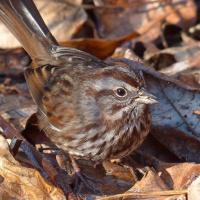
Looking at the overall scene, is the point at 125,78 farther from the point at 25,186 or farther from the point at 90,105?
the point at 25,186

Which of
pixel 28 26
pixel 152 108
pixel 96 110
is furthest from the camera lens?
pixel 28 26

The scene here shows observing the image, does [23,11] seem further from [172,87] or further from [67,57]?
[172,87]

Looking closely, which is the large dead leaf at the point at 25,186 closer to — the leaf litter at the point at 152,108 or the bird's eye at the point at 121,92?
the leaf litter at the point at 152,108

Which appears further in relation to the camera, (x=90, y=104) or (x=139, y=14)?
(x=139, y=14)

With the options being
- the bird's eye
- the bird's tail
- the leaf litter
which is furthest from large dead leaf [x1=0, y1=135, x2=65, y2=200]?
the bird's tail

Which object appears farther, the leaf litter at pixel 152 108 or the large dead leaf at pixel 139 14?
the large dead leaf at pixel 139 14

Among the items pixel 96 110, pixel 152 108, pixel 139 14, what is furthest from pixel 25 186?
pixel 139 14

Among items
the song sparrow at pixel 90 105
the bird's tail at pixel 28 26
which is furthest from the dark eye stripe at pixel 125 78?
the bird's tail at pixel 28 26

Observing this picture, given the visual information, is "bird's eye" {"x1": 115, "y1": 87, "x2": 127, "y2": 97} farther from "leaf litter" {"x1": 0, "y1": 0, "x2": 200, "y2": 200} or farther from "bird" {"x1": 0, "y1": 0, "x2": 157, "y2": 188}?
"leaf litter" {"x1": 0, "y1": 0, "x2": 200, "y2": 200}

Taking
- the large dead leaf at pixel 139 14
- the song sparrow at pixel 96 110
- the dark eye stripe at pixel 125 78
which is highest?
the dark eye stripe at pixel 125 78

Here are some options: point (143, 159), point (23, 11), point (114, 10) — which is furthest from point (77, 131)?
point (114, 10)
